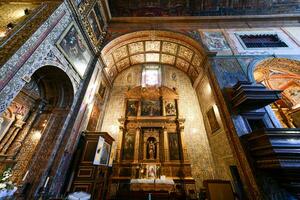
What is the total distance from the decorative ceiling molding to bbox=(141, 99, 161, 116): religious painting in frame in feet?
12.7

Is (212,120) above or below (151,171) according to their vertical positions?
above

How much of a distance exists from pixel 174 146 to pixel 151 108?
3216 mm

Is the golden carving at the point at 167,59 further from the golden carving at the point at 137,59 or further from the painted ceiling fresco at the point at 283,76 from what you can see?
the painted ceiling fresco at the point at 283,76

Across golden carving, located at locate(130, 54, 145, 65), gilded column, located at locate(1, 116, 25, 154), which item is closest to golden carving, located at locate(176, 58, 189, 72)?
golden carving, located at locate(130, 54, 145, 65)

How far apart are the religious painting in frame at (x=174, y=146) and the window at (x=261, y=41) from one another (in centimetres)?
760

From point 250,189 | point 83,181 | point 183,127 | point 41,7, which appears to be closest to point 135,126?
point 183,127

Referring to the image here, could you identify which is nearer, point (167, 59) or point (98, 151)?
point (98, 151)

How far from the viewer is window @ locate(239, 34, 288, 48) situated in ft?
28.3

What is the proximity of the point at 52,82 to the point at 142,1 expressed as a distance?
358 inches

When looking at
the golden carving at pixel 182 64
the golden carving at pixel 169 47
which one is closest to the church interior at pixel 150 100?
the golden carving at pixel 169 47

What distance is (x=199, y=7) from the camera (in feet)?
35.3

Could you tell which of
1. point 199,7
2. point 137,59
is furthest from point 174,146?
point 199,7

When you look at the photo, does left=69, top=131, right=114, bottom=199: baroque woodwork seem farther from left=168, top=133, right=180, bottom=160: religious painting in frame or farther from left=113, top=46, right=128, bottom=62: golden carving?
left=113, top=46, right=128, bottom=62: golden carving

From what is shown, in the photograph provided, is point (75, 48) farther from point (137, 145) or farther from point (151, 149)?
point (151, 149)
